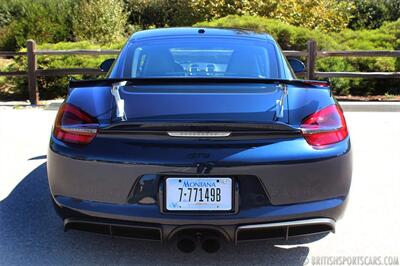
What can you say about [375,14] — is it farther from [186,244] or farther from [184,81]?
[186,244]

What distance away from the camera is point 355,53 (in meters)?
10.1

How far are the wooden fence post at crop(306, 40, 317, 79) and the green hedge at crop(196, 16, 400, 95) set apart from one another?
30.1 inches

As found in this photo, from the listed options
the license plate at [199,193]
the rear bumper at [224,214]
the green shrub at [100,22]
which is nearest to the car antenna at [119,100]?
the rear bumper at [224,214]

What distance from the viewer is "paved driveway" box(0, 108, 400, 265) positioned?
355cm

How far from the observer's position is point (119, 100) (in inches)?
127

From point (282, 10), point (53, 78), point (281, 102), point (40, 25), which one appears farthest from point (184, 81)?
point (40, 25)

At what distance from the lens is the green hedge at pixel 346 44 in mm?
11141

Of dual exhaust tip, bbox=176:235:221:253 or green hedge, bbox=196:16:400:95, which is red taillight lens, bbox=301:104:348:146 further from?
green hedge, bbox=196:16:400:95

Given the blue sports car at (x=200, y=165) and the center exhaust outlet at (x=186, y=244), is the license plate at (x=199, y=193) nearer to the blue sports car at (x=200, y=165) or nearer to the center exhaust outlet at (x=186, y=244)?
the blue sports car at (x=200, y=165)

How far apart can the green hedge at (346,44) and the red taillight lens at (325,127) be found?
25.7 feet

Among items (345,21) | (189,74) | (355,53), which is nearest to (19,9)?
(345,21)

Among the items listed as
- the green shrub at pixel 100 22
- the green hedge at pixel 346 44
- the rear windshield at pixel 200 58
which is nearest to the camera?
the rear windshield at pixel 200 58

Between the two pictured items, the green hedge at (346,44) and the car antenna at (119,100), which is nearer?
the car antenna at (119,100)

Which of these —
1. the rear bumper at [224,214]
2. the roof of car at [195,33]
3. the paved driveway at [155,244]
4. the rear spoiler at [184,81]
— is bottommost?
the paved driveway at [155,244]
